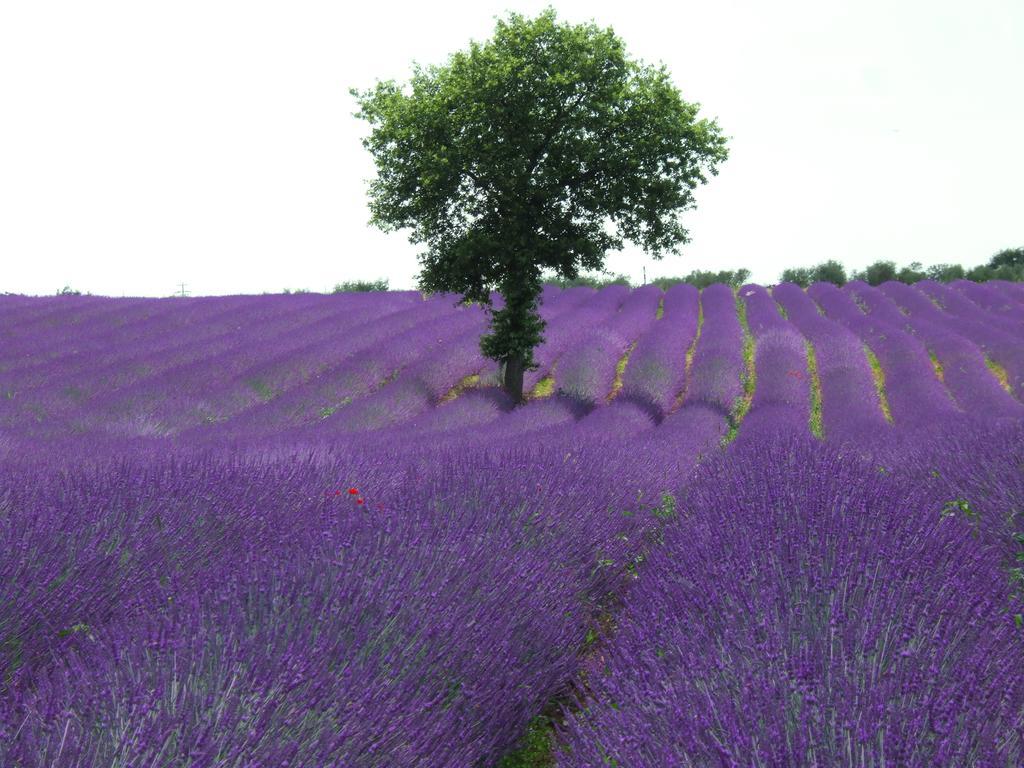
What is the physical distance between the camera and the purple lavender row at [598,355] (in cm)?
1404

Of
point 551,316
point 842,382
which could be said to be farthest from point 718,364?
point 551,316

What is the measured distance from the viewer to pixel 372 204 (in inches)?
533

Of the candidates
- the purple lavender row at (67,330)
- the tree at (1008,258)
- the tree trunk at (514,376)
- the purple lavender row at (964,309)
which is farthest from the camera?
the tree at (1008,258)

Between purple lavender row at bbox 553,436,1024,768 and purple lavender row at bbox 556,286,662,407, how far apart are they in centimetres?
947

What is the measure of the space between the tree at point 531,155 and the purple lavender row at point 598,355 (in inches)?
56.3

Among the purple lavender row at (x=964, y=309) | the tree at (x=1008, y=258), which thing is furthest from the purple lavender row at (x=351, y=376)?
the tree at (x=1008, y=258)

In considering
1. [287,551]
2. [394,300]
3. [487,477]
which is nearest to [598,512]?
[487,477]

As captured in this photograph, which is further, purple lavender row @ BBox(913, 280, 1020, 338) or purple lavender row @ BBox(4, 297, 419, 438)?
purple lavender row @ BBox(913, 280, 1020, 338)

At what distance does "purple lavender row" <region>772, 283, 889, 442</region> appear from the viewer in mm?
10812

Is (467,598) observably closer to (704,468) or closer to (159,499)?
(159,499)

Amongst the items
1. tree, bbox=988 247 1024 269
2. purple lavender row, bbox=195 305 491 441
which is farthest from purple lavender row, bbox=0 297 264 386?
tree, bbox=988 247 1024 269

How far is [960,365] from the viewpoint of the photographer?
15.5 metres

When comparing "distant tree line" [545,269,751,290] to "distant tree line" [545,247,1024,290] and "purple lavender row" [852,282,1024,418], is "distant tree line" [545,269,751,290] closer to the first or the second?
"distant tree line" [545,247,1024,290]

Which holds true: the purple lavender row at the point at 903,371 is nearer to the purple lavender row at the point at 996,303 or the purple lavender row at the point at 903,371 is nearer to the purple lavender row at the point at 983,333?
the purple lavender row at the point at 983,333
